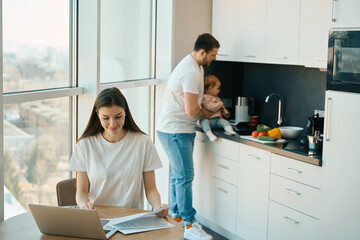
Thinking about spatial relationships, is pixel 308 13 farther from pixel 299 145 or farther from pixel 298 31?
pixel 299 145

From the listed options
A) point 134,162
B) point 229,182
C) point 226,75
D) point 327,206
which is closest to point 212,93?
point 226,75

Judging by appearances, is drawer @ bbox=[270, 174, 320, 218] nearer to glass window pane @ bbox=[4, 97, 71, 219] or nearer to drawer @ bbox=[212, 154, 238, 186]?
drawer @ bbox=[212, 154, 238, 186]

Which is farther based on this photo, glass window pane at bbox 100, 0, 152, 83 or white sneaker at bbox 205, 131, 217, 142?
white sneaker at bbox 205, 131, 217, 142

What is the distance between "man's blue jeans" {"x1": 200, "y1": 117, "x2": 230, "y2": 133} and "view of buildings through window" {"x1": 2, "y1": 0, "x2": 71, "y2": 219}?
1.19 meters

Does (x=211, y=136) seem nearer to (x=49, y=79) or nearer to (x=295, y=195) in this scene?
(x=295, y=195)

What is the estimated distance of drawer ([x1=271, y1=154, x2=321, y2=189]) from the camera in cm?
345

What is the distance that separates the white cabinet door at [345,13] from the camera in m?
3.13

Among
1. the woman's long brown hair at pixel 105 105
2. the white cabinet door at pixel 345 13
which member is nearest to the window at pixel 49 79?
the woman's long brown hair at pixel 105 105

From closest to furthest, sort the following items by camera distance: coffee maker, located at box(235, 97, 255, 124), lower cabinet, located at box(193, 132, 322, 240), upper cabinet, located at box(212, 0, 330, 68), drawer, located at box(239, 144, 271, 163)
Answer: lower cabinet, located at box(193, 132, 322, 240)
upper cabinet, located at box(212, 0, 330, 68)
drawer, located at box(239, 144, 271, 163)
coffee maker, located at box(235, 97, 255, 124)

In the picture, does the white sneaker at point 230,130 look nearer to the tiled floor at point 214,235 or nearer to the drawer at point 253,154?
the drawer at point 253,154

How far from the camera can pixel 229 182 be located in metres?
4.29

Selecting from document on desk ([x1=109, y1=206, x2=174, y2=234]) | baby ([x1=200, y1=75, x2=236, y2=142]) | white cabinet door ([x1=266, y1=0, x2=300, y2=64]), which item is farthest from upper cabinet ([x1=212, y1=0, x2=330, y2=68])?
document on desk ([x1=109, y1=206, x2=174, y2=234])

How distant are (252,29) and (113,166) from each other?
2.12 m

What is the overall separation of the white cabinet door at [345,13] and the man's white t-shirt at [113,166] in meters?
1.48
